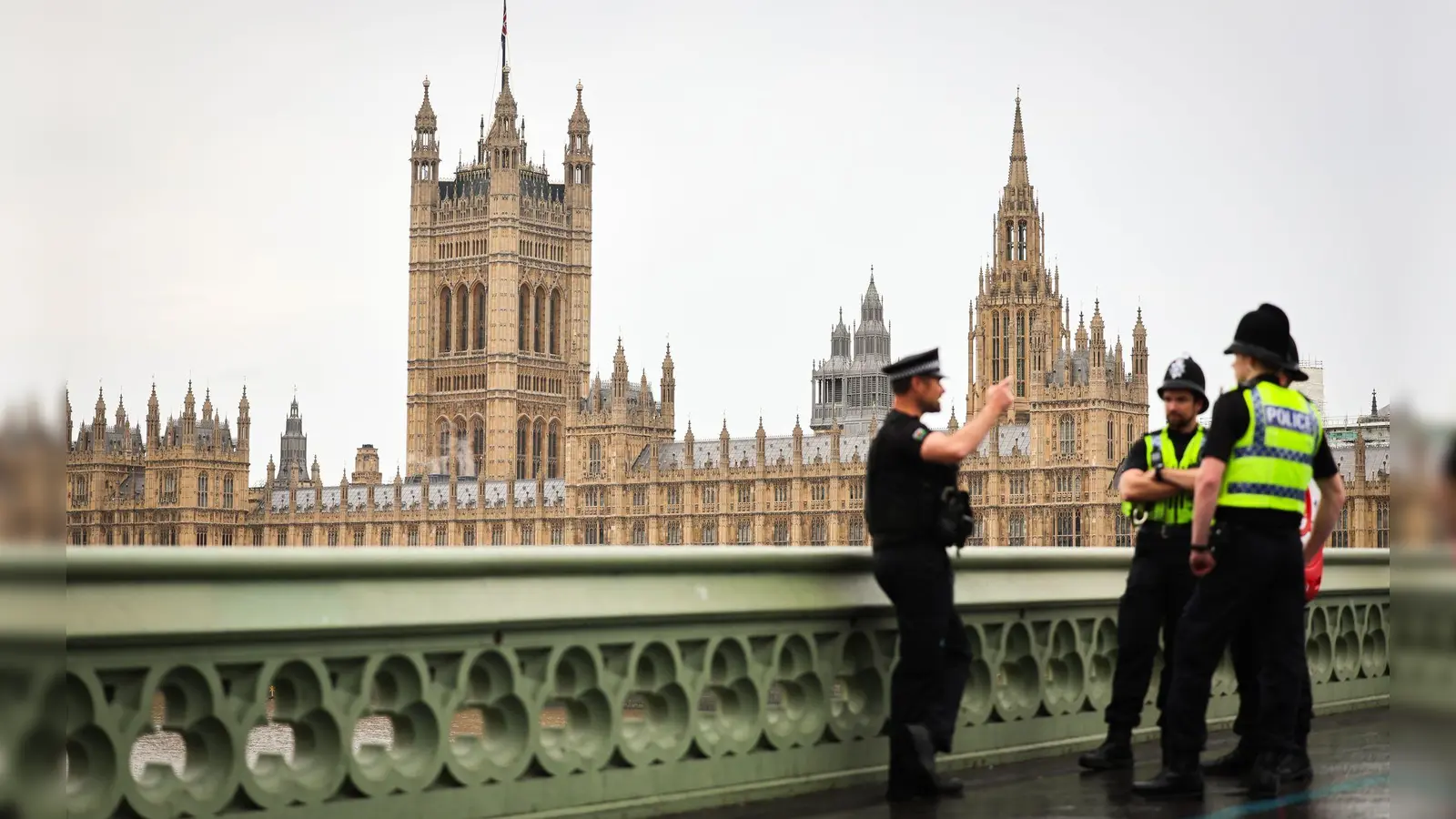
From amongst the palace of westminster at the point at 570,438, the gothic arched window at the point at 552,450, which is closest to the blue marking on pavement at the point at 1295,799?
the palace of westminster at the point at 570,438

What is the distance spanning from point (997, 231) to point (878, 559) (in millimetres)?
87829

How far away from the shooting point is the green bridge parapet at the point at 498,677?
416 cm

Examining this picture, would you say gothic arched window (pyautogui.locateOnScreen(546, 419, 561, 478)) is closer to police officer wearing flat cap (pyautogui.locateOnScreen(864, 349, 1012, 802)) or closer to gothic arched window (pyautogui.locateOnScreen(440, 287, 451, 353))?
gothic arched window (pyautogui.locateOnScreen(440, 287, 451, 353))

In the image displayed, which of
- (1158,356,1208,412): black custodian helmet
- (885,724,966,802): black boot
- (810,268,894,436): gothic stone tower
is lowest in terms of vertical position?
(885,724,966,802): black boot

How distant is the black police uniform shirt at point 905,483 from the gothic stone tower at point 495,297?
113 m

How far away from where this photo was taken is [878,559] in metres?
6.32

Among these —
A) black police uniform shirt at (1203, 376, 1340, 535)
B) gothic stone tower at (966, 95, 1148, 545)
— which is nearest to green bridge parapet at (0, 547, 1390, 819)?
black police uniform shirt at (1203, 376, 1340, 535)

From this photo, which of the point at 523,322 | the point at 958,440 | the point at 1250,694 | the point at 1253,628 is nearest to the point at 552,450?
the point at 523,322

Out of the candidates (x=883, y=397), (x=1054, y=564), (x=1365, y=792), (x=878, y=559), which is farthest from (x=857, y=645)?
(x=883, y=397)

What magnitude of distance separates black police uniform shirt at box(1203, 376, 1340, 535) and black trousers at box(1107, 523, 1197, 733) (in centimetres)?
72

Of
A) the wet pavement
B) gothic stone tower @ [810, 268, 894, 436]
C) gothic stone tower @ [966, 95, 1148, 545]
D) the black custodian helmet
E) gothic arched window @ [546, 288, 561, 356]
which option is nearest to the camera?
the wet pavement

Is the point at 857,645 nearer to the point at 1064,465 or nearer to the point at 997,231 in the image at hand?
the point at 1064,465

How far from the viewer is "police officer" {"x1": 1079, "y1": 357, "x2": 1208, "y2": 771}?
7.15 m
